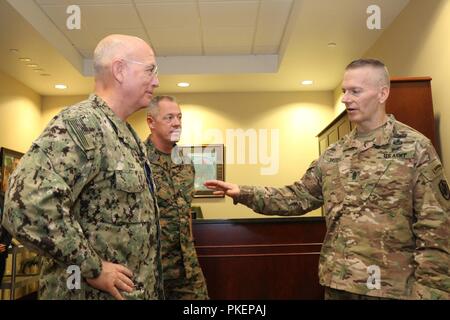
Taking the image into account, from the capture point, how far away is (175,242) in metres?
2.17

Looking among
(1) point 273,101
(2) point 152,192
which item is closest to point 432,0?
(2) point 152,192

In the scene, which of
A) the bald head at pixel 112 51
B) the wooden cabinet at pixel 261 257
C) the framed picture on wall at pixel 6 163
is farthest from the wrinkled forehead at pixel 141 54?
the framed picture on wall at pixel 6 163

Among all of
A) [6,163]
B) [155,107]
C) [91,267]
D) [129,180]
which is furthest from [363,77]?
[6,163]

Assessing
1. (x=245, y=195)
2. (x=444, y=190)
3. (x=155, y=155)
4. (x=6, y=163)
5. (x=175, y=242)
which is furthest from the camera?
(x=6, y=163)

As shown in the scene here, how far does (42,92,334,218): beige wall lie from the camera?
6219mm

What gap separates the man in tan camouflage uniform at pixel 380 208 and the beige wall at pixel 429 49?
148 cm

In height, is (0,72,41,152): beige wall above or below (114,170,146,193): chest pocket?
above

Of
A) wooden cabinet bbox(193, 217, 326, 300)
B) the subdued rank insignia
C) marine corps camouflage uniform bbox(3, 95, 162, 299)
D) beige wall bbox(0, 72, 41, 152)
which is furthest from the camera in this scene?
beige wall bbox(0, 72, 41, 152)

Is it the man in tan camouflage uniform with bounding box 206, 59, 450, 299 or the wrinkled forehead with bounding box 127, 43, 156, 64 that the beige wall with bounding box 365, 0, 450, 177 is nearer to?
the man in tan camouflage uniform with bounding box 206, 59, 450, 299

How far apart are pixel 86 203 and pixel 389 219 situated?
108 cm

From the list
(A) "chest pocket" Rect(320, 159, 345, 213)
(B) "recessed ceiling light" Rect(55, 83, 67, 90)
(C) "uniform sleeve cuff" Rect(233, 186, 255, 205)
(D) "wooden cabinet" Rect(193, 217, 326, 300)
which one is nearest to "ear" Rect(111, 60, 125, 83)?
(C) "uniform sleeve cuff" Rect(233, 186, 255, 205)

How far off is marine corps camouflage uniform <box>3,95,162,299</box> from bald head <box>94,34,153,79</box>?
0.12 meters

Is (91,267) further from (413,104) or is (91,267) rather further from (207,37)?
(207,37)

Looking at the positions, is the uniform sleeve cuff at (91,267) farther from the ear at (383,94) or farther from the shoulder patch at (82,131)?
the ear at (383,94)
